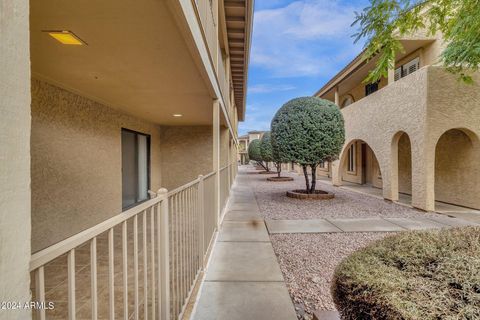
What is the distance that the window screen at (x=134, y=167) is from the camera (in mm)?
7516

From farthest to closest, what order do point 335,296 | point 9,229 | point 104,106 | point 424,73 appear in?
point 424,73, point 104,106, point 335,296, point 9,229

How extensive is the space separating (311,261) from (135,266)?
3145mm

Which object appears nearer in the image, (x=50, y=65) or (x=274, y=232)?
(x=50, y=65)

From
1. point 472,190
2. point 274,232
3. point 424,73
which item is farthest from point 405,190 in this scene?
point 274,232

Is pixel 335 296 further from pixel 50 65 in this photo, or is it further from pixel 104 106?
pixel 104 106

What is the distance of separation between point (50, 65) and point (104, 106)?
255cm

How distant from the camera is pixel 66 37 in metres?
2.71

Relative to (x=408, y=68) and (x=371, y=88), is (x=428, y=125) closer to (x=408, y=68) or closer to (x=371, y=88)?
(x=408, y=68)

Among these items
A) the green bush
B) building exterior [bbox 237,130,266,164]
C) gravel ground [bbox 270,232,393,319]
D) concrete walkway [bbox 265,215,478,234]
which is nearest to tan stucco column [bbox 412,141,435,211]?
concrete walkway [bbox 265,215,478,234]

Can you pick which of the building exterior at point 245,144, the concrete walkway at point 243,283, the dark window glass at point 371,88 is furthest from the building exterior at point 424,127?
the building exterior at point 245,144

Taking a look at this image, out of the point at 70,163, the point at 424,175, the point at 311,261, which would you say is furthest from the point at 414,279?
the point at 424,175

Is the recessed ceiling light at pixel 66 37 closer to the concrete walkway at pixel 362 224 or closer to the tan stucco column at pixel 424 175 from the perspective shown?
the concrete walkway at pixel 362 224

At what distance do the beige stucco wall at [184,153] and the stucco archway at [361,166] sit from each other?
6.86 m

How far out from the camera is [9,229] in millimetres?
655
